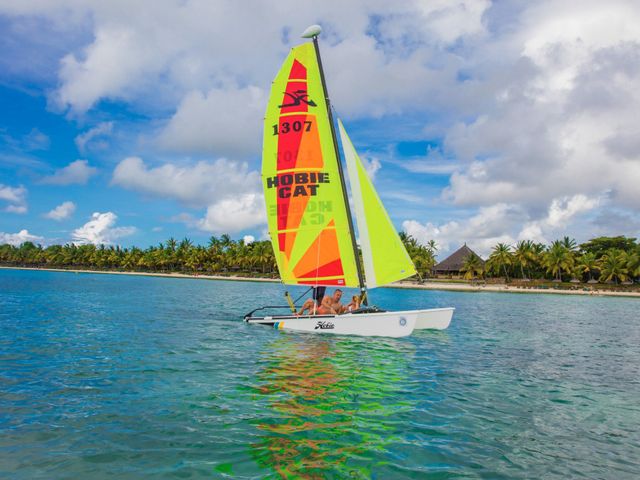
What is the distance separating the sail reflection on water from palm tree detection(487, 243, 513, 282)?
8786 cm

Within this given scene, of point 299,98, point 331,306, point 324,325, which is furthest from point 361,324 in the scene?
point 299,98

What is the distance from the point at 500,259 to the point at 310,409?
97.0 metres

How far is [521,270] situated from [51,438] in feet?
346

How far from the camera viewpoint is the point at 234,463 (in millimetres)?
7227

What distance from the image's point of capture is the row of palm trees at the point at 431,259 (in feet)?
303

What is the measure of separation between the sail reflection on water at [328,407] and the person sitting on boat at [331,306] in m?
3.30

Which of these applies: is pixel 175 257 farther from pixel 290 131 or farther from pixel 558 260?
pixel 290 131

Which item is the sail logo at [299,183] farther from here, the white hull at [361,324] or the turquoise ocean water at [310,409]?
the turquoise ocean water at [310,409]

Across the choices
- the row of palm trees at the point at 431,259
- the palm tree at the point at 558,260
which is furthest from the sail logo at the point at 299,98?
the palm tree at the point at 558,260

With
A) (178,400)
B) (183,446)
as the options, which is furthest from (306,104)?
(183,446)

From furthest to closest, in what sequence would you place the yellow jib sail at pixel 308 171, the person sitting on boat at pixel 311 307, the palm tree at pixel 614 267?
the palm tree at pixel 614 267
the yellow jib sail at pixel 308 171
the person sitting on boat at pixel 311 307

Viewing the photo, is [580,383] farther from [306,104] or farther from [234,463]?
[306,104]

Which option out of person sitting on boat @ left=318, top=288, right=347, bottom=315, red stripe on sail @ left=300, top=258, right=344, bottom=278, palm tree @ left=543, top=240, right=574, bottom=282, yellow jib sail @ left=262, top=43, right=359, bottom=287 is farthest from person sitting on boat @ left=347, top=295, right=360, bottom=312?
palm tree @ left=543, top=240, right=574, bottom=282

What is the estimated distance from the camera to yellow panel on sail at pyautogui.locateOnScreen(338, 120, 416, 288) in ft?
69.5
